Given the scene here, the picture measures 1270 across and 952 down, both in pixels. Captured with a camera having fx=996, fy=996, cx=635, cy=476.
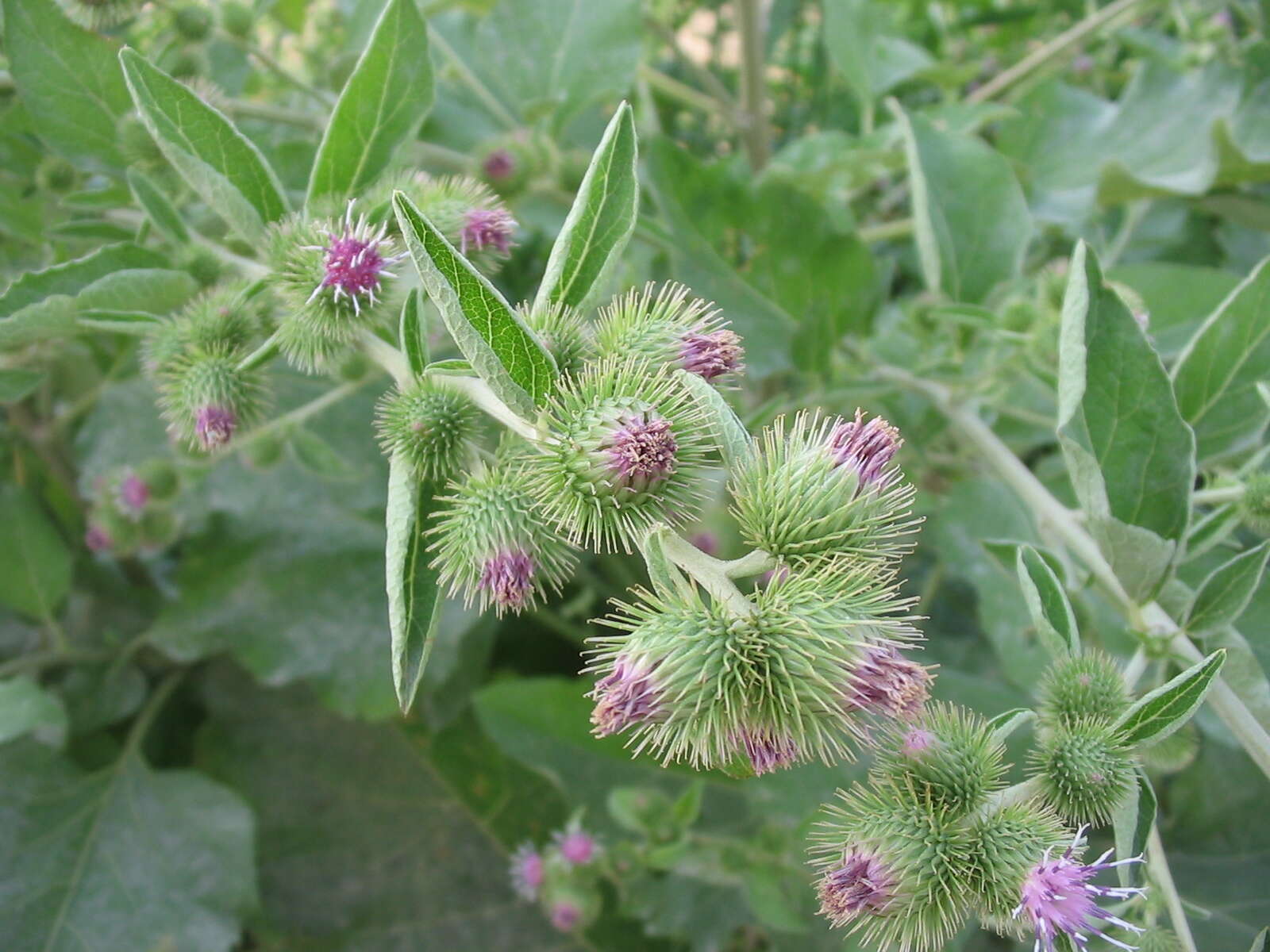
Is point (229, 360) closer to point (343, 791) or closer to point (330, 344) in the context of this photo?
point (330, 344)

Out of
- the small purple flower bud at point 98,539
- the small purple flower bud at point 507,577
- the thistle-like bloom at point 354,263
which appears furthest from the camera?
the small purple flower bud at point 98,539

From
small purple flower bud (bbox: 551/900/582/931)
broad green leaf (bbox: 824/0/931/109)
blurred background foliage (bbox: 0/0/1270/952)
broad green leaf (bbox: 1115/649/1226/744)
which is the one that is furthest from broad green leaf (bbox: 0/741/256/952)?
broad green leaf (bbox: 824/0/931/109)

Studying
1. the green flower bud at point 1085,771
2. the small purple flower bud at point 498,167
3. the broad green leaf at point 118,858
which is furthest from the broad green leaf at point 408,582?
the broad green leaf at point 118,858

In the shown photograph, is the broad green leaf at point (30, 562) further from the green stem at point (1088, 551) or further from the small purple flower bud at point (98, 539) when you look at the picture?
the green stem at point (1088, 551)

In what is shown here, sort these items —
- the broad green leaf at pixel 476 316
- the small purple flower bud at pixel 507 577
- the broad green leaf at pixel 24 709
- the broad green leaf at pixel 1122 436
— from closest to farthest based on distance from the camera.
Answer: the broad green leaf at pixel 476 316
the small purple flower bud at pixel 507 577
the broad green leaf at pixel 1122 436
the broad green leaf at pixel 24 709

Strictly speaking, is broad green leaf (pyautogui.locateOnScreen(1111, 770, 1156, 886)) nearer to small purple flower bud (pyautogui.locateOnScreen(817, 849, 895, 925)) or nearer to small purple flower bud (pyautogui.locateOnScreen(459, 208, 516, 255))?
small purple flower bud (pyautogui.locateOnScreen(817, 849, 895, 925))

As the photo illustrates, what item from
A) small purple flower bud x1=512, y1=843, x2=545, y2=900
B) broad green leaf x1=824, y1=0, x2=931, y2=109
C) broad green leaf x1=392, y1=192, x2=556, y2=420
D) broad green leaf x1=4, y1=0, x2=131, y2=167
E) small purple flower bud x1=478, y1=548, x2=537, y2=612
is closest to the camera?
broad green leaf x1=392, y1=192, x2=556, y2=420
